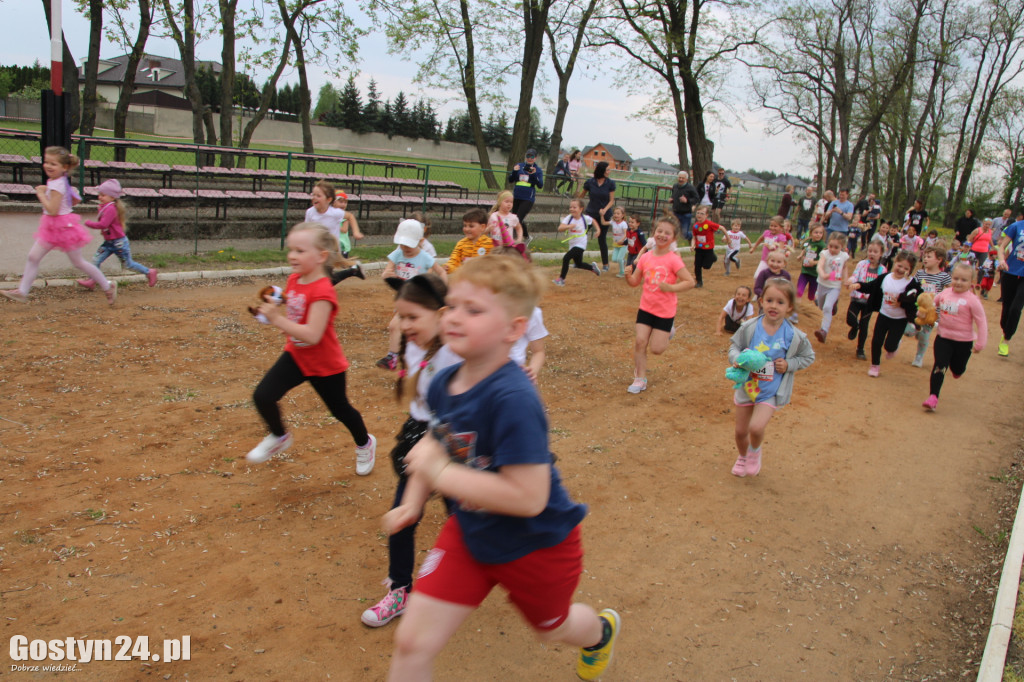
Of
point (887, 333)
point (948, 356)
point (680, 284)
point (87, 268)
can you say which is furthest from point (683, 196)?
point (87, 268)

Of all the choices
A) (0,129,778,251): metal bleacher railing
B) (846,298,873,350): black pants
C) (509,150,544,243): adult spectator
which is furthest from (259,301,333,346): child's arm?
(509,150,544,243): adult spectator

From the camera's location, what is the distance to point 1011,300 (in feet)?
34.9

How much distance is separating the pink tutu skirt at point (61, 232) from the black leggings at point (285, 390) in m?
5.51

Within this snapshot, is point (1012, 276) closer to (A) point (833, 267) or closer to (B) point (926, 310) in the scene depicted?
(A) point (833, 267)

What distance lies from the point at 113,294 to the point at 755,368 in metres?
7.78

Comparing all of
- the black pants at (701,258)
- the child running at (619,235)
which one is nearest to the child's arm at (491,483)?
the black pants at (701,258)

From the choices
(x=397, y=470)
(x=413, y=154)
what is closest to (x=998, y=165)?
(x=413, y=154)

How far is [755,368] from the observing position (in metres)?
5.07

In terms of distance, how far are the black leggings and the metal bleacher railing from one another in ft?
28.2

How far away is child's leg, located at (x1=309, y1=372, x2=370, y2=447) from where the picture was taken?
4.49m

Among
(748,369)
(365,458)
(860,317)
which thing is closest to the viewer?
(365,458)

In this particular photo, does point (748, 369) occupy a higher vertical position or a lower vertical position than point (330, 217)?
lower

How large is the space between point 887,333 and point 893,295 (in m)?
0.73

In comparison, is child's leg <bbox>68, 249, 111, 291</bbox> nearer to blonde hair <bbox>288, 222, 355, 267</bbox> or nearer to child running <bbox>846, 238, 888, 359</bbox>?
blonde hair <bbox>288, 222, 355, 267</bbox>
